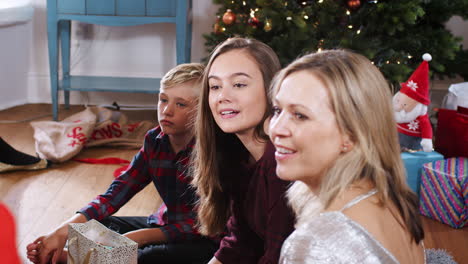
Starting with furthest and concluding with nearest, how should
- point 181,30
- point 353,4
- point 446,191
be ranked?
point 181,30, point 353,4, point 446,191

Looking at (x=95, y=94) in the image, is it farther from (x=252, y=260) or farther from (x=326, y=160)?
(x=326, y=160)

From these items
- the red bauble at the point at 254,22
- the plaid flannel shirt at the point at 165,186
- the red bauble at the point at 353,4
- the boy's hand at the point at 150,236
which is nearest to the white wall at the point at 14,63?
the red bauble at the point at 254,22

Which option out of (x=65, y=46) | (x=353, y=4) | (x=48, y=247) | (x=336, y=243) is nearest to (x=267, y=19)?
(x=353, y=4)

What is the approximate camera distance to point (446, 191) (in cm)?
239

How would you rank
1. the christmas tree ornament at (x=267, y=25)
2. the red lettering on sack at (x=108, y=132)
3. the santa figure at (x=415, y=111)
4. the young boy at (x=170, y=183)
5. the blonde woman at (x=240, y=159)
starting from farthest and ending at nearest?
the red lettering on sack at (x=108, y=132)
the christmas tree ornament at (x=267, y=25)
the santa figure at (x=415, y=111)
the young boy at (x=170, y=183)
the blonde woman at (x=240, y=159)

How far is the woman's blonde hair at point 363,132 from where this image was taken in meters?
1.00

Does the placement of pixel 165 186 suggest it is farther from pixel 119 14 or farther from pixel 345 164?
pixel 119 14

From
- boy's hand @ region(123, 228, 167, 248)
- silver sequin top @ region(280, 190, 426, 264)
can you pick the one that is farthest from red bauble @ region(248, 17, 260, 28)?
silver sequin top @ region(280, 190, 426, 264)

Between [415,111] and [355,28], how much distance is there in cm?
85

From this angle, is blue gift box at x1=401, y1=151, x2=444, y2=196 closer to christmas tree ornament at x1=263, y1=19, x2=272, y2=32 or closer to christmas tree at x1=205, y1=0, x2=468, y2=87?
christmas tree at x1=205, y1=0, x2=468, y2=87

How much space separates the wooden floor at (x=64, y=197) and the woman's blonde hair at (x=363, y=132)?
1.26 metres

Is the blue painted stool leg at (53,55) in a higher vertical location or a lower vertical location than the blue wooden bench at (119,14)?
lower

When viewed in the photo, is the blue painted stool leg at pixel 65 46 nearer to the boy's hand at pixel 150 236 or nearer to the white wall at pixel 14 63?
the white wall at pixel 14 63

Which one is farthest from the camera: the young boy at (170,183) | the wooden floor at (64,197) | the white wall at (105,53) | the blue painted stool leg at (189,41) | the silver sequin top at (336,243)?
the white wall at (105,53)
